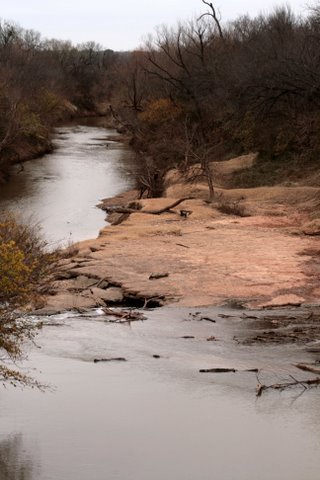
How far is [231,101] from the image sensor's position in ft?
144

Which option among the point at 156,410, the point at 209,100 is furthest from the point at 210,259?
the point at 209,100

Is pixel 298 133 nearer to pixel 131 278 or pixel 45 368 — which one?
pixel 131 278

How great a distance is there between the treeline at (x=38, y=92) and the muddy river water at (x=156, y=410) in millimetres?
26987

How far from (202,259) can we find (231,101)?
956 inches

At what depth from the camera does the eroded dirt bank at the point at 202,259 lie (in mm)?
18203

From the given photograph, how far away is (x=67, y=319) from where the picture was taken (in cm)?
1630

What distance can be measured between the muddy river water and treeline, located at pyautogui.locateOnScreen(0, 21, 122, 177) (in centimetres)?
2699

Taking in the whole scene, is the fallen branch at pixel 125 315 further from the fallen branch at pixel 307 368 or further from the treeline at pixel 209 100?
the treeline at pixel 209 100

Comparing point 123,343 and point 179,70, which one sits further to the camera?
point 179,70

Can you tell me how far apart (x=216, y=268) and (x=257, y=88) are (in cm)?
2099

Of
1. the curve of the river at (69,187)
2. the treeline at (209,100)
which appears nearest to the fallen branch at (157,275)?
the curve of the river at (69,187)

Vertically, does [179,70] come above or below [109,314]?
above

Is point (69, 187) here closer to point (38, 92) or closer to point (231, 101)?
point (231, 101)

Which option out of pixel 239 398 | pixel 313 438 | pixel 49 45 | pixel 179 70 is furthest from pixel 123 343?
pixel 49 45
